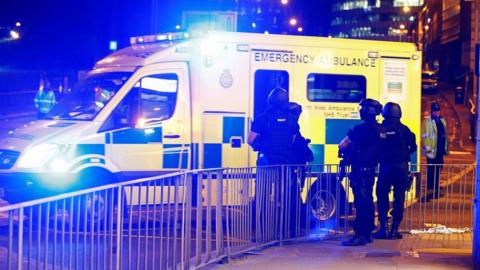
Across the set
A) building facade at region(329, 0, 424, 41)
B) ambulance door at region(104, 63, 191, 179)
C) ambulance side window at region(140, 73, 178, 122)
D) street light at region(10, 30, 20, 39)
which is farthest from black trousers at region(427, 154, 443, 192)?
building facade at region(329, 0, 424, 41)

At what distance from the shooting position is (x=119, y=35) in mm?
49781

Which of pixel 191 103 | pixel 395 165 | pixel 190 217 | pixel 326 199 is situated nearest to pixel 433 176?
pixel 326 199

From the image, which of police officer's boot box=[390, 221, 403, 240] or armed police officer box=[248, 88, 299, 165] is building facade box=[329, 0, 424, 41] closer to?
police officer's boot box=[390, 221, 403, 240]

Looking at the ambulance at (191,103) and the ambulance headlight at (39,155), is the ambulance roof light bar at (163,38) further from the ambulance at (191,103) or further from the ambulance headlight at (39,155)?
the ambulance headlight at (39,155)

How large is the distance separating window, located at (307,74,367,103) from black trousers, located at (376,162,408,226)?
1853 mm

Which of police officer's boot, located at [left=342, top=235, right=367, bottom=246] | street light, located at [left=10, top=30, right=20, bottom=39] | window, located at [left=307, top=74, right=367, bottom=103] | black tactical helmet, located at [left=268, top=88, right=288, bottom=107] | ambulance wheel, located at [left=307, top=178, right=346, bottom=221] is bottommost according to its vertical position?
police officer's boot, located at [left=342, top=235, right=367, bottom=246]

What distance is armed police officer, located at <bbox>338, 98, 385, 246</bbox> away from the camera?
27.2ft

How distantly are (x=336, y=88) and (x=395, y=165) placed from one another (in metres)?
2.02

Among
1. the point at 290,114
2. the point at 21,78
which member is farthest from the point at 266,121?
the point at 21,78

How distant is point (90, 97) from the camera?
31.9ft

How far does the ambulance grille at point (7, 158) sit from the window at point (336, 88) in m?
3.79

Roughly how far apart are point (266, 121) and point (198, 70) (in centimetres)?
142

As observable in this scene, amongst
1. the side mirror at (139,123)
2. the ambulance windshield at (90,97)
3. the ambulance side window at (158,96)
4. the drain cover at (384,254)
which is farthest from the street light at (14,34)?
the drain cover at (384,254)

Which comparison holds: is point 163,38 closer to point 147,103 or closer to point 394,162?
point 147,103
